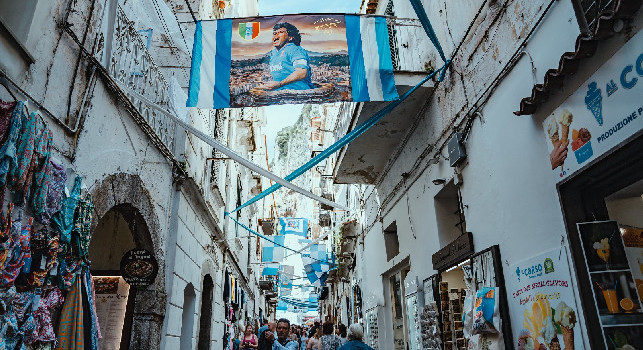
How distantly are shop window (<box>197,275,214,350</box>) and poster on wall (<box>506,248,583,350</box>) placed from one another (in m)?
7.62

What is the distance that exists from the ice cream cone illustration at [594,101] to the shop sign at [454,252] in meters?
2.55

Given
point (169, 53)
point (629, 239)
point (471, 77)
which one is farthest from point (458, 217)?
point (169, 53)

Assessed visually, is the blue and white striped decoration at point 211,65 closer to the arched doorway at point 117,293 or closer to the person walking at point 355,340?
the arched doorway at point 117,293

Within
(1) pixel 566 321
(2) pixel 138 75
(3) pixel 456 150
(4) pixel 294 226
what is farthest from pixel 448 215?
(4) pixel 294 226

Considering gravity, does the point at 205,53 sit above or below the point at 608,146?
above

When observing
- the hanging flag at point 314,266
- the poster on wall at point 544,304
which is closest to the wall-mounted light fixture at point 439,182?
the poster on wall at point 544,304

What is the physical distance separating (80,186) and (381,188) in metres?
7.24

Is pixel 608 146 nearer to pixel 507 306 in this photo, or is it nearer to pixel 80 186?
pixel 507 306

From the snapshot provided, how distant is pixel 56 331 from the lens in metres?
3.55

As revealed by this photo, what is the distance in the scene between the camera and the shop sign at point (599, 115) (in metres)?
2.64

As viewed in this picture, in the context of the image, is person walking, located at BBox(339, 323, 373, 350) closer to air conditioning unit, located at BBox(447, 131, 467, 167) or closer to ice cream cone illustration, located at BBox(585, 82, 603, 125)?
air conditioning unit, located at BBox(447, 131, 467, 167)

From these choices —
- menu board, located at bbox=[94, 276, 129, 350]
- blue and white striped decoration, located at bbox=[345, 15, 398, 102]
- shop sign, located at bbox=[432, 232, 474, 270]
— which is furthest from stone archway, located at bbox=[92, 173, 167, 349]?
shop sign, located at bbox=[432, 232, 474, 270]

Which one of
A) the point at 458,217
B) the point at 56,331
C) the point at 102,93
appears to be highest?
the point at 102,93

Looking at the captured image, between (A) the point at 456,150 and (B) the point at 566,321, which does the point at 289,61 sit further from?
(B) the point at 566,321
